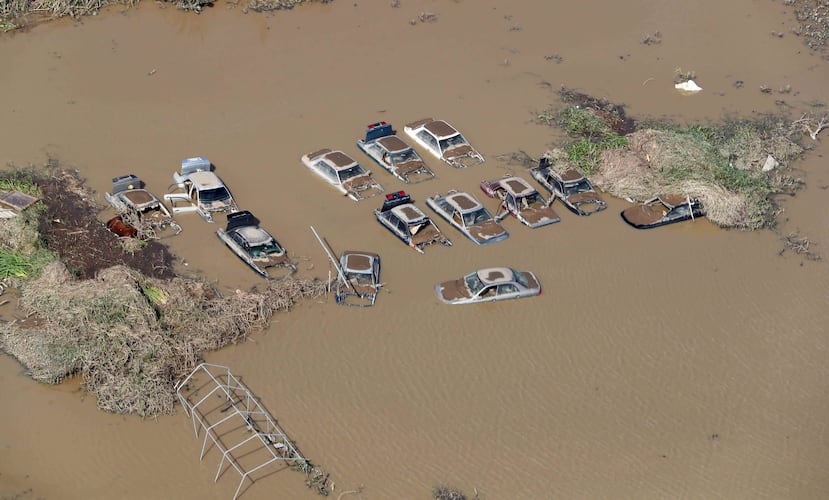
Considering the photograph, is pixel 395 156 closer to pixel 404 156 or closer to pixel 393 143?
pixel 404 156

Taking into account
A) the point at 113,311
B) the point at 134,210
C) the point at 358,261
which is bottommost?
the point at 358,261

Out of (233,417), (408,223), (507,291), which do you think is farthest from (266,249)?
(507,291)

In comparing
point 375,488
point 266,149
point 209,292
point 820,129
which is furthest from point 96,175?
point 820,129

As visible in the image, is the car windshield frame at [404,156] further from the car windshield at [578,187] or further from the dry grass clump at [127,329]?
the dry grass clump at [127,329]

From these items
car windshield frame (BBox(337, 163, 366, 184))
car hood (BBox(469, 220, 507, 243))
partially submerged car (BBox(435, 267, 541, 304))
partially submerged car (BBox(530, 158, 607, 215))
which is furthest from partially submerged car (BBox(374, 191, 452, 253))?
partially submerged car (BBox(530, 158, 607, 215))

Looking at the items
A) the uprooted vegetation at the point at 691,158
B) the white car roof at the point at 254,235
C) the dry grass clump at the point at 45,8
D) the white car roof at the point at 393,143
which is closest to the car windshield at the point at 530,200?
the uprooted vegetation at the point at 691,158
